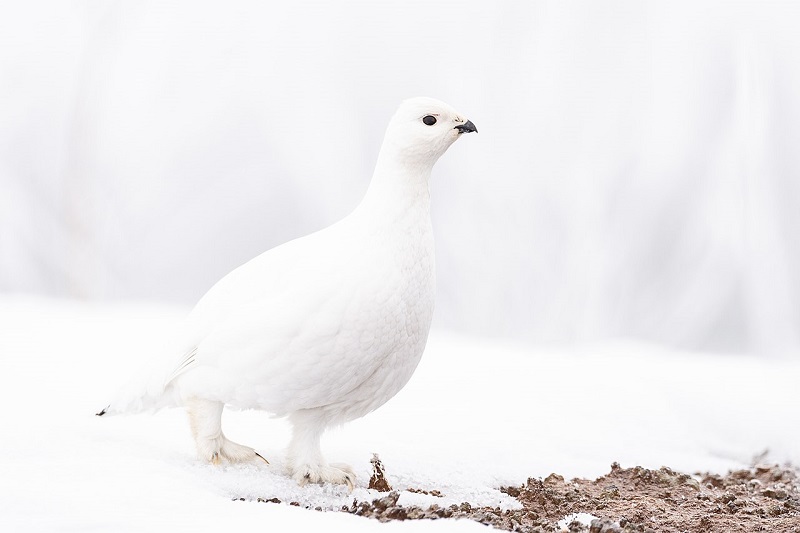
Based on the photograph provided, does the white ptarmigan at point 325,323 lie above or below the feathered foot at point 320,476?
above

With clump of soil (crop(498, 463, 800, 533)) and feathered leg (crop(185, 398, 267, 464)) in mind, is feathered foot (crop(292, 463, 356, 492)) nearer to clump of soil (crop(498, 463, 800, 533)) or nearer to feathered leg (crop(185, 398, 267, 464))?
feathered leg (crop(185, 398, 267, 464))

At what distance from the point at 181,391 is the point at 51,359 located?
2589mm

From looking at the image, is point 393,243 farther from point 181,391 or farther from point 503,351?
point 503,351

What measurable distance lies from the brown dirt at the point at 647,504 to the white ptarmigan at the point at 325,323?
0.49 meters

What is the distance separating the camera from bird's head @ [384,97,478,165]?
156 inches

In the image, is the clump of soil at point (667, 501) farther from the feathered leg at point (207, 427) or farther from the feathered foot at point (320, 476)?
the feathered leg at point (207, 427)

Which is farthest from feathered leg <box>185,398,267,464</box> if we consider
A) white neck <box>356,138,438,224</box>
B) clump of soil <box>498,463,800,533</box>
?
clump of soil <box>498,463,800,533</box>

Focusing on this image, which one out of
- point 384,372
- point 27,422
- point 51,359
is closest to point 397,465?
point 384,372

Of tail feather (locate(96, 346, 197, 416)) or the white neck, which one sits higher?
the white neck

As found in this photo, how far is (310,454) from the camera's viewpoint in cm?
416

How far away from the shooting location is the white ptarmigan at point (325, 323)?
151 inches

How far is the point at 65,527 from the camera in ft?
9.97

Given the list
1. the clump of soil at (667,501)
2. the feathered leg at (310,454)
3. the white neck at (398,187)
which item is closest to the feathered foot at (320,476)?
the feathered leg at (310,454)

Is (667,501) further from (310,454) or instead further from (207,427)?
(207,427)
